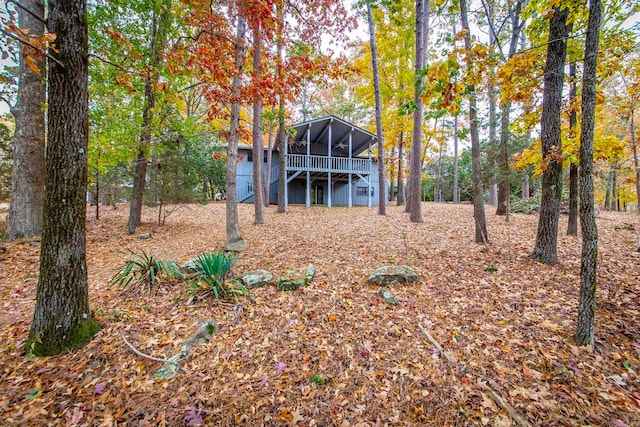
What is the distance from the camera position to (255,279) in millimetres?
3932

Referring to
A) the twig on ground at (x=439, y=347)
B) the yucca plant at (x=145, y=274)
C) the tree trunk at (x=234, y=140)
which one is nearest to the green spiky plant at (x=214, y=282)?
the yucca plant at (x=145, y=274)

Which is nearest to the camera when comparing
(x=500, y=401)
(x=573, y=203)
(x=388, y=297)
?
(x=500, y=401)

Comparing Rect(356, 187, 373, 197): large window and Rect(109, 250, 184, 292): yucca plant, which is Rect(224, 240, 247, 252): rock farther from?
Rect(356, 187, 373, 197): large window

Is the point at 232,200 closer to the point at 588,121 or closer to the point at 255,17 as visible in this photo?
the point at 255,17

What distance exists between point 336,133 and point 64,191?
16.3 meters

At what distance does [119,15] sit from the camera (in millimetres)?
6262

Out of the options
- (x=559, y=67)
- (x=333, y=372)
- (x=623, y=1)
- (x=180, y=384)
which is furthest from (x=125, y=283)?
(x=623, y=1)

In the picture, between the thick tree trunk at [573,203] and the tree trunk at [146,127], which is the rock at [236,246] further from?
the thick tree trunk at [573,203]

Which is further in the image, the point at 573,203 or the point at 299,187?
the point at 299,187

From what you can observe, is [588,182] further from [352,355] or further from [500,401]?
[352,355]

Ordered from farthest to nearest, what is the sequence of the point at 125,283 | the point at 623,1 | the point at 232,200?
the point at 232,200 < the point at 125,283 < the point at 623,1

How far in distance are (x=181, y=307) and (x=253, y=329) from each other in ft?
3.58

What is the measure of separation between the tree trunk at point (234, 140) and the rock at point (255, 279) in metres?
2.05

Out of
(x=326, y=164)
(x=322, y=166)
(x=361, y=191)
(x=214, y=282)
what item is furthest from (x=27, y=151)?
(x=361, y=191)
